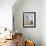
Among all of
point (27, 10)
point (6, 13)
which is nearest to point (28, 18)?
point (27, 10)

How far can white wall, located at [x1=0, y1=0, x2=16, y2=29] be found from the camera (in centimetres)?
408

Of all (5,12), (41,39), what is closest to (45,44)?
(41,39)

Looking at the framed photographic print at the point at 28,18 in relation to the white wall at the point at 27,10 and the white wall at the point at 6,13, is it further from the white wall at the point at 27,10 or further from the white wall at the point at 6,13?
the white wall at the point at 6,13

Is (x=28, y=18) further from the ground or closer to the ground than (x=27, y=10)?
closer to the ground

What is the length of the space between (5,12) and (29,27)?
4.43 ft

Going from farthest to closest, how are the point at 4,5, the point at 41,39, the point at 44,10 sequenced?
the point at 41,39, the point at 44,10, the point at 4,5

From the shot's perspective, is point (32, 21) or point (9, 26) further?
point (32, 21)

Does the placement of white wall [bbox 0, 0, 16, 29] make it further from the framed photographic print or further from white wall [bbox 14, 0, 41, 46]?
the framed photographic print

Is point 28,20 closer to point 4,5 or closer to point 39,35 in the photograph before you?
point 39,35

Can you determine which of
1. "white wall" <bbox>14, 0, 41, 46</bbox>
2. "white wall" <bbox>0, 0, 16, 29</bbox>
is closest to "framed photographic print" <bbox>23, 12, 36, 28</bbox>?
"white wall" <bbox>14, 0, 41, 46</bbox>

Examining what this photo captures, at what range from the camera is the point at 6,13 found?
163 inches

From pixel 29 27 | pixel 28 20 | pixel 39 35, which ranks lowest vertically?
pixel 39 35

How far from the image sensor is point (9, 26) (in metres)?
4.13

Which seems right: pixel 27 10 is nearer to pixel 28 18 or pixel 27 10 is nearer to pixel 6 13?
pixel 28 18
